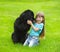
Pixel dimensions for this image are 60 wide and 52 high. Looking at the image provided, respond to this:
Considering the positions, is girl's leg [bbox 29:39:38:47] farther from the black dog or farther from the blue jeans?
the black dog

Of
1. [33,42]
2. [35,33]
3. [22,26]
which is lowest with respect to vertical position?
[33,42]

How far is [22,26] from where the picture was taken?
930 cm

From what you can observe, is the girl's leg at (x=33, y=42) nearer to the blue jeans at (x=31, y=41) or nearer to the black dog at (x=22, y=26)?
the blue jeans at (x=31, y=41)

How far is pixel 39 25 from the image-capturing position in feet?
30.8

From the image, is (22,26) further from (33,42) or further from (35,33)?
(33,42)

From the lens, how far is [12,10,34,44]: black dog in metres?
→ 9.29

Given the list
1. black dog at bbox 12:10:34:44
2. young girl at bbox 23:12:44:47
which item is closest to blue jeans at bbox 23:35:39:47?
young girl at bbox 23:12:44:47

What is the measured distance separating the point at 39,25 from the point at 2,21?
5098 millimetres

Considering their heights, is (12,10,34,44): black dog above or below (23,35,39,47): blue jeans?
above

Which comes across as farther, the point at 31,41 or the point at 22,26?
the point at 31,41

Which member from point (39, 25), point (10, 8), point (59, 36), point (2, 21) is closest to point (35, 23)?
point (39, 25)

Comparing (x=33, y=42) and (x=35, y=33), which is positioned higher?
(x=35, y=33)

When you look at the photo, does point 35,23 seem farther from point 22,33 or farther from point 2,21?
point 2,21

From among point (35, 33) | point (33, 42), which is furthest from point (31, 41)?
point (35, 33)
